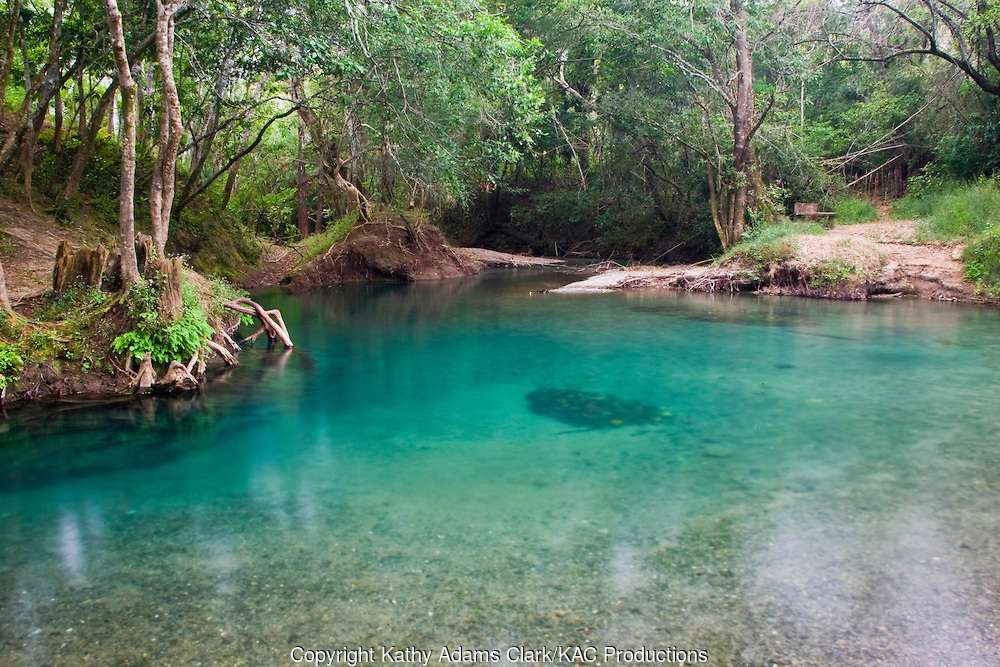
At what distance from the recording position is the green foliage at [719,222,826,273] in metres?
18.8

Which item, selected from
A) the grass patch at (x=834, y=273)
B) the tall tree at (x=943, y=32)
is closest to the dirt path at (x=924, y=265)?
the grass patch at (x=834, y=273)

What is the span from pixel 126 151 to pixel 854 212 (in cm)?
2054

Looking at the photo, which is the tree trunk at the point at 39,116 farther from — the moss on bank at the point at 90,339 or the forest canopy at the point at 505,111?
the moss on bank at the point at 90,339

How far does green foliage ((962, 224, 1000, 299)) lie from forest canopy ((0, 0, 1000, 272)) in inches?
222

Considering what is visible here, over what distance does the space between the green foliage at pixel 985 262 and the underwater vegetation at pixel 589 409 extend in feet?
37.1

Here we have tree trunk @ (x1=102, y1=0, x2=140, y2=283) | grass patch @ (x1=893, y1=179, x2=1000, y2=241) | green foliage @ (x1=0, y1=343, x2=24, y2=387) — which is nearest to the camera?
green foliage @ (x1=0, y1=343, x2=24, y2=387)

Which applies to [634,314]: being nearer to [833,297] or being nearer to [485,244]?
[833,297]

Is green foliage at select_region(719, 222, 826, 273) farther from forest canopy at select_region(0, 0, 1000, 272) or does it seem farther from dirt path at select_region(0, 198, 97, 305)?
dirt path at select_region(0, 198, 97, 305)

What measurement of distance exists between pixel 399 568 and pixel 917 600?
3204 mm

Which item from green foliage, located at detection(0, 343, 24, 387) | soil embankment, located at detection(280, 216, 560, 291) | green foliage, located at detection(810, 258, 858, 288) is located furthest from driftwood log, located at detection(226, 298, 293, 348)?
green foliage, located at detection(810, 258, 858, 288)

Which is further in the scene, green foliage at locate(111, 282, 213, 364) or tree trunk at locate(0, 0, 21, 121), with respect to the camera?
tree trunk at locate(0, 0, 21, 121)

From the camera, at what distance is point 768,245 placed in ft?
62.8

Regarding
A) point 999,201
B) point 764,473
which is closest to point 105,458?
point 764,473

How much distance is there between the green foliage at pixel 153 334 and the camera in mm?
9039
